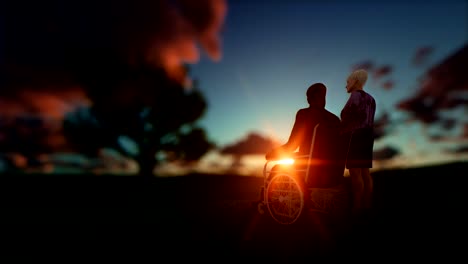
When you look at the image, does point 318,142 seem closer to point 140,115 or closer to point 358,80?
point 358,80

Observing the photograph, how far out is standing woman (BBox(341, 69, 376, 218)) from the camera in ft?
14.6

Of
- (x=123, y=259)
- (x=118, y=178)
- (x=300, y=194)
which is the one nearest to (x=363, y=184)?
(x=300, y=194)

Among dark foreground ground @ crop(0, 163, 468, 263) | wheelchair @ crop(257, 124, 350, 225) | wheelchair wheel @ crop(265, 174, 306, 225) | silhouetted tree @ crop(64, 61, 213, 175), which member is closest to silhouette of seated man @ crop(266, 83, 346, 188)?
wheelchair @ crop(257, 124, 350, 225)

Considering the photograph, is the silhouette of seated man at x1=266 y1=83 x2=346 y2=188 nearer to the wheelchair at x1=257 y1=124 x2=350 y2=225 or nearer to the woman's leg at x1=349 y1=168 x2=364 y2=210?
the wheelchair at x1=257 y1=124 x2=350 y2=225

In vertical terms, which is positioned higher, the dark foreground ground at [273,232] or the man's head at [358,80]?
the man's head at [358,80]

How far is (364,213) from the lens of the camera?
15.8 ft

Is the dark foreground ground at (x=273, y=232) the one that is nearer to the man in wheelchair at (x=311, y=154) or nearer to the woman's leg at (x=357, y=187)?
the woman's leg at (x=357, y=187)

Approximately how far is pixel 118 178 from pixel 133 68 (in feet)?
37.3

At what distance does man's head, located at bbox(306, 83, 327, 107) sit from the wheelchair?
1.32 ft

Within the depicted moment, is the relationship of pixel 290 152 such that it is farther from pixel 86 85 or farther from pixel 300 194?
pixel 86 85

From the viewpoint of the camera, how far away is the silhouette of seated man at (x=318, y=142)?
411 centimetres

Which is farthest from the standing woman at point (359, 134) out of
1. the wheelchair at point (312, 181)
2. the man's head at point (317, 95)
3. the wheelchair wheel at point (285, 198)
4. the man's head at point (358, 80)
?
the wheelchair wheel at point (285, 198)

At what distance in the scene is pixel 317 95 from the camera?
4.29 metres

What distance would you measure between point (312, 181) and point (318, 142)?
1.79 feet
